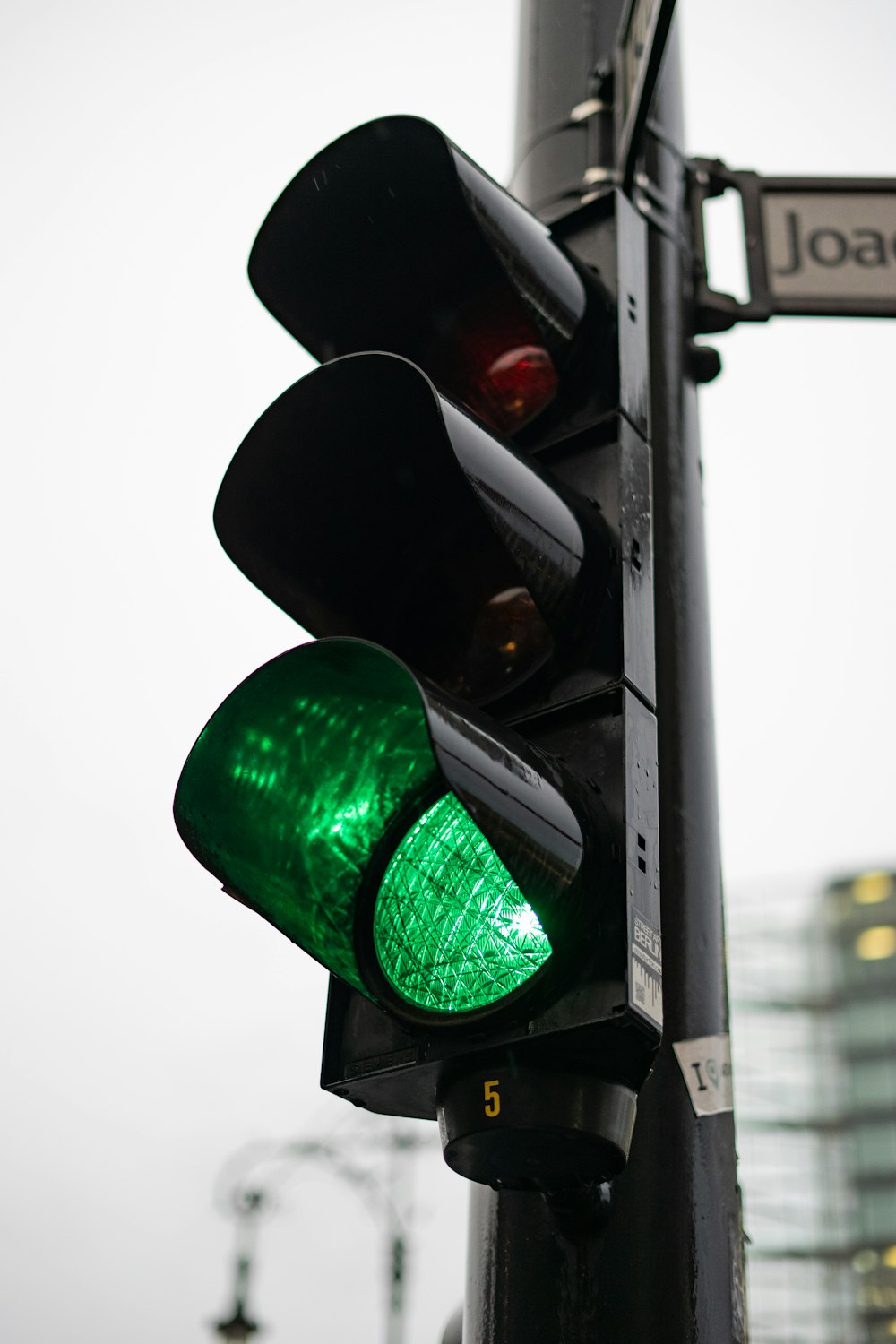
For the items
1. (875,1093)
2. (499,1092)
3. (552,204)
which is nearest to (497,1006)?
(499,1092)

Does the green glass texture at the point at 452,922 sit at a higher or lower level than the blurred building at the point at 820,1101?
lower

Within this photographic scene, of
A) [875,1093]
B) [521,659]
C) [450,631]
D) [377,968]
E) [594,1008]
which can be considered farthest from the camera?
[875,1093]

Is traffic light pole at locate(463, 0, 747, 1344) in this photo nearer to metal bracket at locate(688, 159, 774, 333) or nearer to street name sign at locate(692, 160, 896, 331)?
metal bracket at locate(688, 159, 774, 333)

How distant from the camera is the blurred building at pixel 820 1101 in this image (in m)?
68.6

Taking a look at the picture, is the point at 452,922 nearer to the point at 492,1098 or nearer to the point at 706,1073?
the point at 492,1098

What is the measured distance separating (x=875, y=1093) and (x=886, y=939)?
29.0ft

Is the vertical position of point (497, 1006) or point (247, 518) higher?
point (247, 518)

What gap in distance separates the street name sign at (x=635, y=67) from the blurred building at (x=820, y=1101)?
64008mm

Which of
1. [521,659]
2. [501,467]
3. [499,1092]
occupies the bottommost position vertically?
[499,1092]

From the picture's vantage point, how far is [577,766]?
184 centimetres

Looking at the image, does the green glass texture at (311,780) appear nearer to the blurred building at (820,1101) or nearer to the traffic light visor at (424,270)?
the traffic light visor at (424,270)

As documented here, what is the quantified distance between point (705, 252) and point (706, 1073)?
1737 mm

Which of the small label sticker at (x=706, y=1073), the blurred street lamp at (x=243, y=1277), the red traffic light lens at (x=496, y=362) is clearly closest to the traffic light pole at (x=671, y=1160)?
the small label sticker at (x=706, y=1073)

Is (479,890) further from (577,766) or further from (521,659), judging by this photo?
(521,659)
